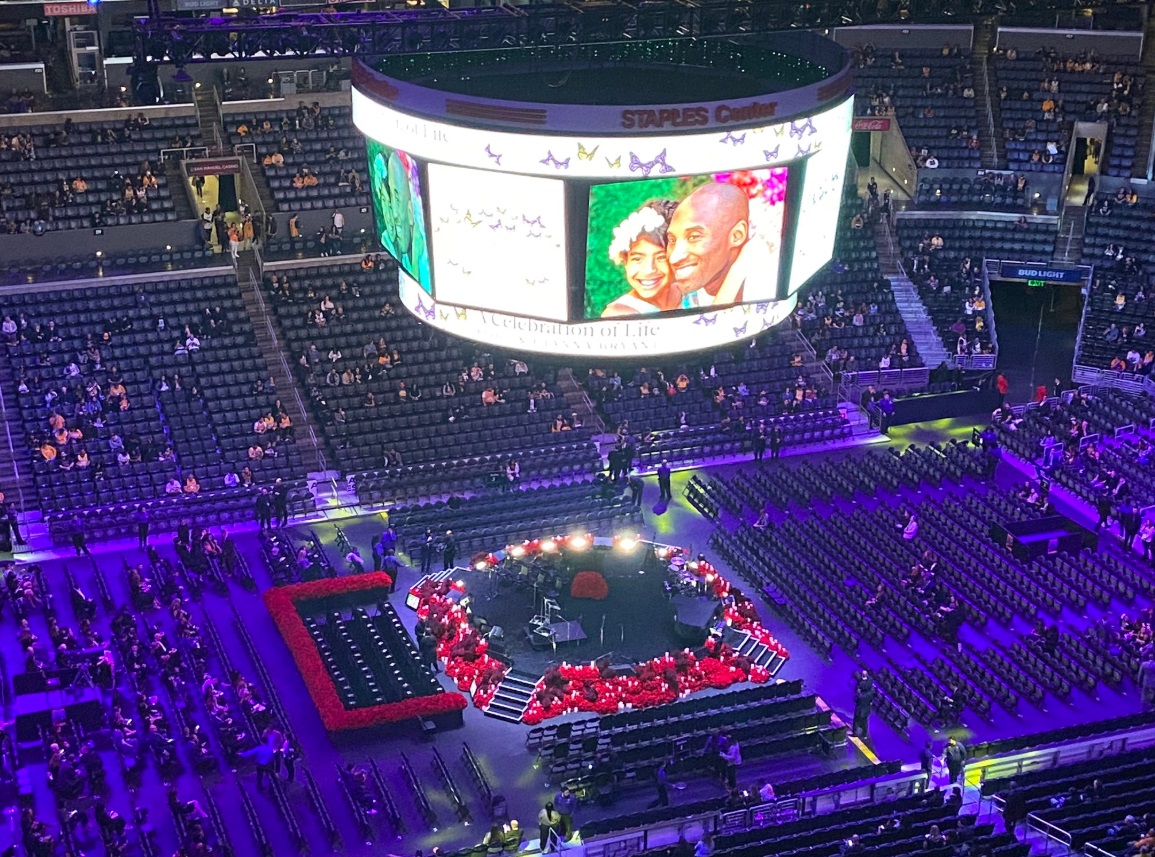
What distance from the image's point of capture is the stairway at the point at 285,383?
153 ft

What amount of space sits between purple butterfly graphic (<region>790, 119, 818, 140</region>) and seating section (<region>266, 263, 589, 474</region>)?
1553 cm

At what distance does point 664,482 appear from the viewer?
45125 mm

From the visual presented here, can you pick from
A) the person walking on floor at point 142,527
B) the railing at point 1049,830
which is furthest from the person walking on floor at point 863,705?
the person walking on floor at point 142,527

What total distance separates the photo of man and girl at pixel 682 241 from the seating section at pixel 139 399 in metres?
13.9

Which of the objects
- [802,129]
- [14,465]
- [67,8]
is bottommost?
[14,465]

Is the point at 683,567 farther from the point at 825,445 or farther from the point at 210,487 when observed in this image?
the point at 210,487

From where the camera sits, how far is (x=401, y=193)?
3509 centimetres

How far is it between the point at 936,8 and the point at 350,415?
18.3m

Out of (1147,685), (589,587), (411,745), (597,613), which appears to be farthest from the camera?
(589,587)

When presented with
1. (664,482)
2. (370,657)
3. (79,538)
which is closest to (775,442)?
(664,482)

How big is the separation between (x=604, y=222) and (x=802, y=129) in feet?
14.0

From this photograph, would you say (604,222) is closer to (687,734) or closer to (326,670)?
(687,734)

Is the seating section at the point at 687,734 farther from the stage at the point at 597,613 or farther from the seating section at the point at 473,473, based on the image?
the seating section at the point at 473,473

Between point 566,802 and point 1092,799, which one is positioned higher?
point 1092,799
